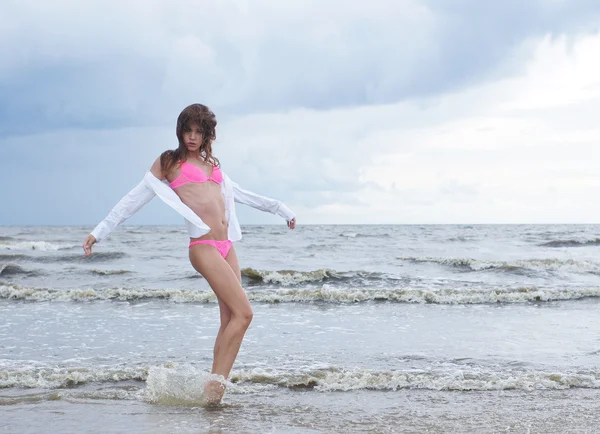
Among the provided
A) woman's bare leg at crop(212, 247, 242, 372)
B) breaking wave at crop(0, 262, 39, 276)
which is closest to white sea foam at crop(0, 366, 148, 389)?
woman's bare leg at crop(212, 247, 242, 372)

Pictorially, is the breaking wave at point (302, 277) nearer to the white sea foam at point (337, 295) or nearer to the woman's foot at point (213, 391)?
the white sea foam at point (337, 295)

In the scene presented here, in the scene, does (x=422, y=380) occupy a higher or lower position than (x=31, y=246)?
lower

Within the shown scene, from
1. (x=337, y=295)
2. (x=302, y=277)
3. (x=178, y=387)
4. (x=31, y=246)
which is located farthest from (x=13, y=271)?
(x=178, y=387)

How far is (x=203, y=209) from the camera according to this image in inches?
195

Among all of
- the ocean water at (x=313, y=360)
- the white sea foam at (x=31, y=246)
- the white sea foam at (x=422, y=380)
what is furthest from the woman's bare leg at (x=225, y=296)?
the white sea foam at (x=31, y=246)

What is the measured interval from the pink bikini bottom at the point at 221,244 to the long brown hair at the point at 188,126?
0.60 m

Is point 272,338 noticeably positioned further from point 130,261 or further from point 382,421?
point 130,261

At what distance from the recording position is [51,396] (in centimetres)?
541

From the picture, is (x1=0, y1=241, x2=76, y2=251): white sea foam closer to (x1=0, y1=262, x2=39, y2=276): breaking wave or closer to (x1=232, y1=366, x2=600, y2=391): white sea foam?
(x1=0, y1=262, x2=39, y2=276): breaking wave

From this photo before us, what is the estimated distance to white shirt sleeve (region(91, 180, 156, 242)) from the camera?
15.8 feet

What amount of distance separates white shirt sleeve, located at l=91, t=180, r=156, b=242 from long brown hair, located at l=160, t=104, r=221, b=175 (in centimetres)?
21

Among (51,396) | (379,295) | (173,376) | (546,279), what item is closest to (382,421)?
(173,376)

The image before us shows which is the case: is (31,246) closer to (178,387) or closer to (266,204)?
(178,387)

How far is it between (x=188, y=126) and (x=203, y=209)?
649 mm
